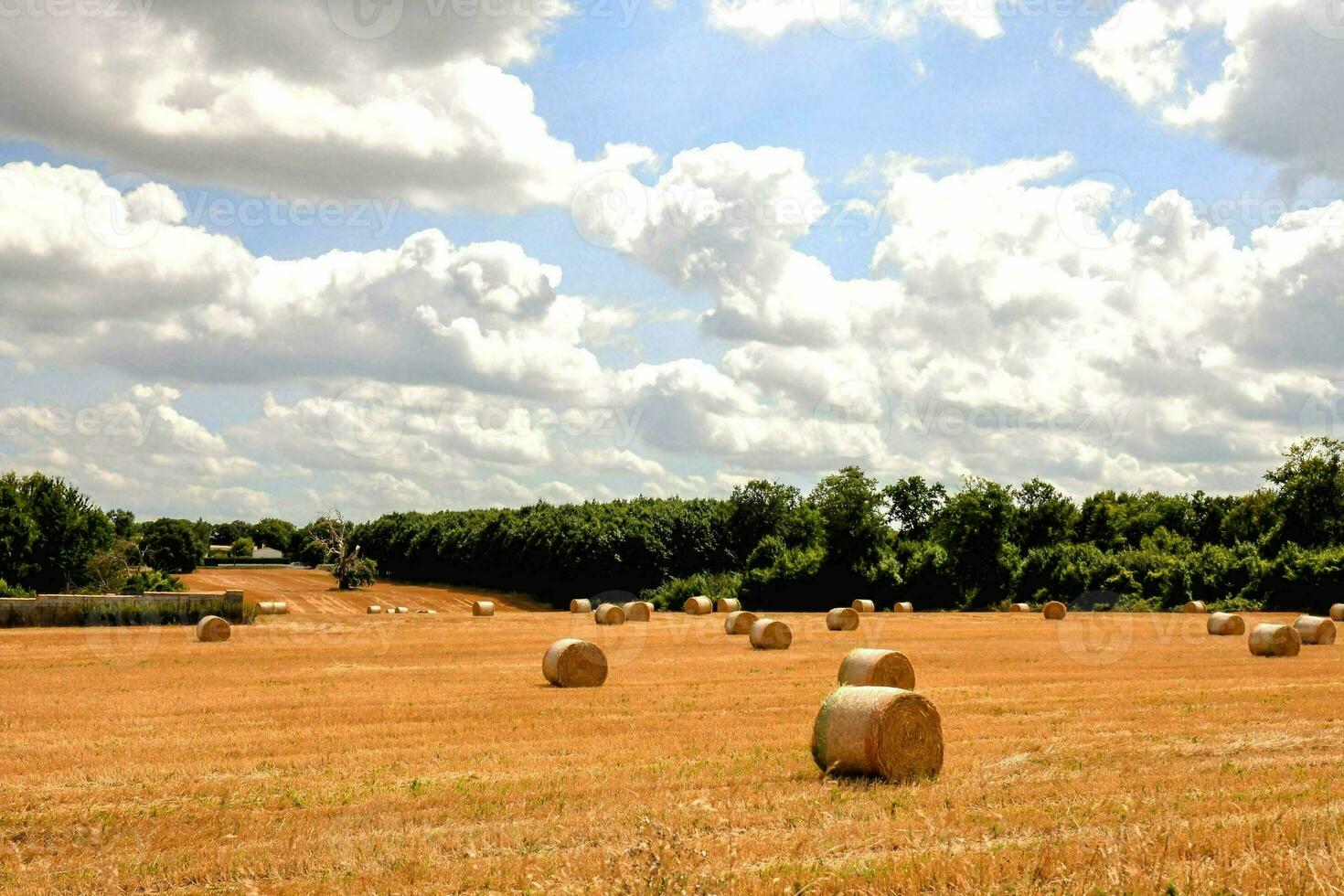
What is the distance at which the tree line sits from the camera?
6266 centimetres

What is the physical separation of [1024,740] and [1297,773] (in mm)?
3679

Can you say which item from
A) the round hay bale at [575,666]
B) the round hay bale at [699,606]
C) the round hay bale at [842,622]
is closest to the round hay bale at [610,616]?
the round hay bale at [842,622]

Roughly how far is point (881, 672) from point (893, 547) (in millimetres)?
56386

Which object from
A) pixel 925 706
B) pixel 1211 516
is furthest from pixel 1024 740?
pixel 1211 516

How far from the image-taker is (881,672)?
22.0 meters

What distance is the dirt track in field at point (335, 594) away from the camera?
80.4 m

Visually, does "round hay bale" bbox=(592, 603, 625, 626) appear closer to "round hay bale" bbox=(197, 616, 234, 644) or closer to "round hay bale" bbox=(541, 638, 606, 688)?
"round hay bale" bbox=(197, 616, 234, 644)

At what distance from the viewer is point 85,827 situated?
38.6 ft

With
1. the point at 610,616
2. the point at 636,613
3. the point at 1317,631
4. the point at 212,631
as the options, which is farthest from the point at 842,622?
the point at 212,631

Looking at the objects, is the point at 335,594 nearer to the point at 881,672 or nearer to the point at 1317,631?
the point at 1317,631

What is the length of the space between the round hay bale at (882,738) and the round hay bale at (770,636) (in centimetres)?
2163

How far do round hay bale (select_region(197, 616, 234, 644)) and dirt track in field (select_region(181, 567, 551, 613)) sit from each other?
2997 centimetres

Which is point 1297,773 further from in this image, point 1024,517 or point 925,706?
point 1024,517

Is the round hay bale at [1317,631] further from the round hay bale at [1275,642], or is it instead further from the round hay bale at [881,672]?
the round hay bale at [881,672]
